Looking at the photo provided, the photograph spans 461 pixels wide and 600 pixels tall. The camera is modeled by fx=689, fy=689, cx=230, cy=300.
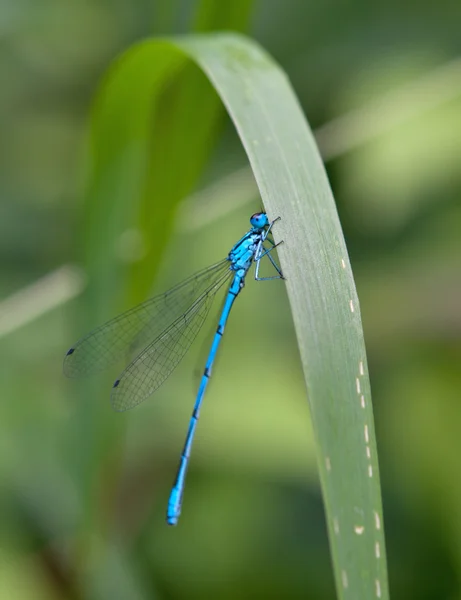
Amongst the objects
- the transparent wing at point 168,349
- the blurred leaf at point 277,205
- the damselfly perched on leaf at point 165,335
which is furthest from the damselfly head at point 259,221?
the transparent wing at point 168,349

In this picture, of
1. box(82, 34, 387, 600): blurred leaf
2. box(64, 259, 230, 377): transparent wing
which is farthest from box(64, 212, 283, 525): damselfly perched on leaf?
box(82, 34, 387, 600): blurred leaf

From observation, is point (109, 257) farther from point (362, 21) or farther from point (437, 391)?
point (362, 21)

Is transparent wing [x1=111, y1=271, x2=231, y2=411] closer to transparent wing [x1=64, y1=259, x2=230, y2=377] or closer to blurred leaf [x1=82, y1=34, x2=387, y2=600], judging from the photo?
transparent wing [x1=64, y1=259, x2=230, y2=377]

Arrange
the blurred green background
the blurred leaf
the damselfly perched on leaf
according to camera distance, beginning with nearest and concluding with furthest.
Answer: the blurred leaf, the damselfly perched on leaf, the blurred green background

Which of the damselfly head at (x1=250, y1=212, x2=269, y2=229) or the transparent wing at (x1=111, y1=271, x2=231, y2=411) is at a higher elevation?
the damselfly head at (x1=250, y1=212, x2=269, y2=229)

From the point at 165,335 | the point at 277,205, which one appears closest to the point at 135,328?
the point at 165,335

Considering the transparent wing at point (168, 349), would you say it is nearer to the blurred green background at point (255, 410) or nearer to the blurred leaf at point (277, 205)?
the blurred green background at point (255, 410)

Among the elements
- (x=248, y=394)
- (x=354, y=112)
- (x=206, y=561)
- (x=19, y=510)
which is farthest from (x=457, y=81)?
(x=19, y=510)
